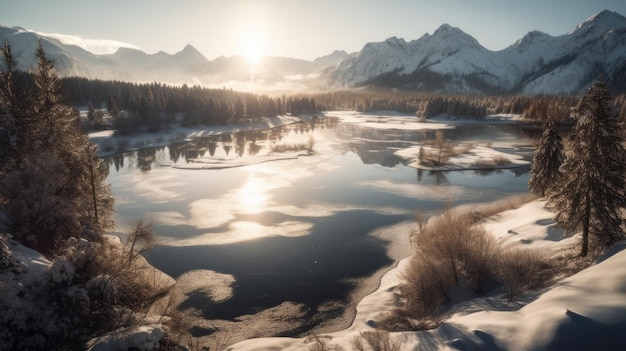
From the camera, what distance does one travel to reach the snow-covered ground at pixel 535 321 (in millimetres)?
14133

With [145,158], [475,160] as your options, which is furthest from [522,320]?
[145,158]

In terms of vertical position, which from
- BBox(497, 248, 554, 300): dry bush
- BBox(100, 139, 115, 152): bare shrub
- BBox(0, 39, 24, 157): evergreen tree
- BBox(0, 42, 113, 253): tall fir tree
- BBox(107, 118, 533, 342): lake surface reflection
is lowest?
BBox(107, 118, 533, 342): lake surface reflection

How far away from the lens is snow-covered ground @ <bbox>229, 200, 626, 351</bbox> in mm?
14133

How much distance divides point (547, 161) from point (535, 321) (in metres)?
31.1

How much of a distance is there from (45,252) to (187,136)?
9361 cm

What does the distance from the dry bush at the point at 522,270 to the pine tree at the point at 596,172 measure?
2.65 m

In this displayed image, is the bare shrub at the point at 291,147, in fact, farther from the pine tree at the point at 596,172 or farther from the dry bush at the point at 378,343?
the dry bush at the point at 378,343

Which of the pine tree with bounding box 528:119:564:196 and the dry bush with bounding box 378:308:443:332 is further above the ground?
the pine tree with bounding box 528:119:564:196

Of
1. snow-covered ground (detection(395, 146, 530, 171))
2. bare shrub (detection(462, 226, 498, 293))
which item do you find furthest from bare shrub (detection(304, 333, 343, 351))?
snow-covered ground (detection(395, 146, 530, 171))

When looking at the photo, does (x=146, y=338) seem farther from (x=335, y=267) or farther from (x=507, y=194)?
(x=507, y=194)

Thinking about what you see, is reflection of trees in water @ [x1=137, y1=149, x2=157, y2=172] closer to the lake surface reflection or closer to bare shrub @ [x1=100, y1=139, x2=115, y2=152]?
the lake surface reflection

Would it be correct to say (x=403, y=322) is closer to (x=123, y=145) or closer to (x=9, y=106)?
(x=9, y=106)

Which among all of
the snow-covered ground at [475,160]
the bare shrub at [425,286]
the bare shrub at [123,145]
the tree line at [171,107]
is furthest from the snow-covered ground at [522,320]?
the tree line at [171,107]

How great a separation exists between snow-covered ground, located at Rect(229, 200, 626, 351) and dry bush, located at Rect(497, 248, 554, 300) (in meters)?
0.88
